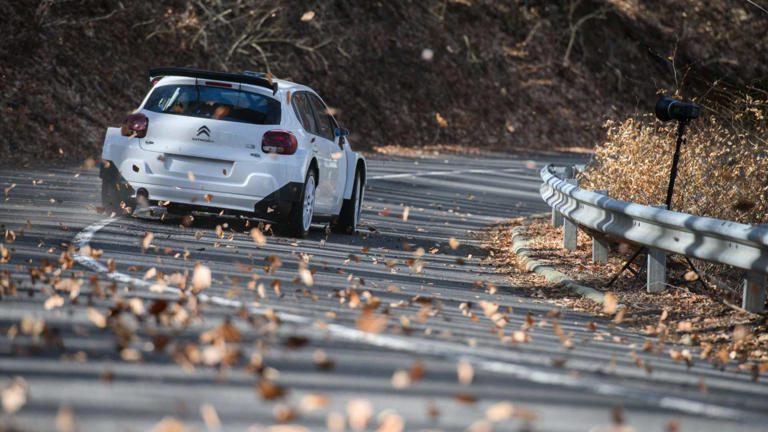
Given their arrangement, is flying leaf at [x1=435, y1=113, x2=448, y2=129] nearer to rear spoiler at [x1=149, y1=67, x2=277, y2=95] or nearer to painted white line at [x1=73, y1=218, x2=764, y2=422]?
rear spoiler at [x1=149, y1=67, x2=277, y2=95]

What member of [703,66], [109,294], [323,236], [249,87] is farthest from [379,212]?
[703,66]

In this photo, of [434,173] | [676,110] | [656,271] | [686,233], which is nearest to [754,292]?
[686,233]

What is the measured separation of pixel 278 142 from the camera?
44.6ft

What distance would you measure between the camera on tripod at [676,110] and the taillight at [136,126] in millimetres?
4956

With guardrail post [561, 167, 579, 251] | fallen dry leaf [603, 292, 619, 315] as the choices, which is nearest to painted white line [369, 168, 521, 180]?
guardrail post [561, 167, 579, 251]

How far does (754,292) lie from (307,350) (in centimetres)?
366

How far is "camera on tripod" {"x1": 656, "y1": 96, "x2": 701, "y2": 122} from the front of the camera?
40.7 feet

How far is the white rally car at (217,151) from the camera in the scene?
532 inches

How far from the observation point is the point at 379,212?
1853cm

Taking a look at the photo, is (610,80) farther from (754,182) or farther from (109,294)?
(109,294)

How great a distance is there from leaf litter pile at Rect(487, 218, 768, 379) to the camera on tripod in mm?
1458

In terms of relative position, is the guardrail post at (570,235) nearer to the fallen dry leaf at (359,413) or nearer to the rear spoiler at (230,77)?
the rear spoiler at (230,77)

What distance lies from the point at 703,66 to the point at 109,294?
138 feet

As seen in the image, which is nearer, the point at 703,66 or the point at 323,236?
the point at 323,236
